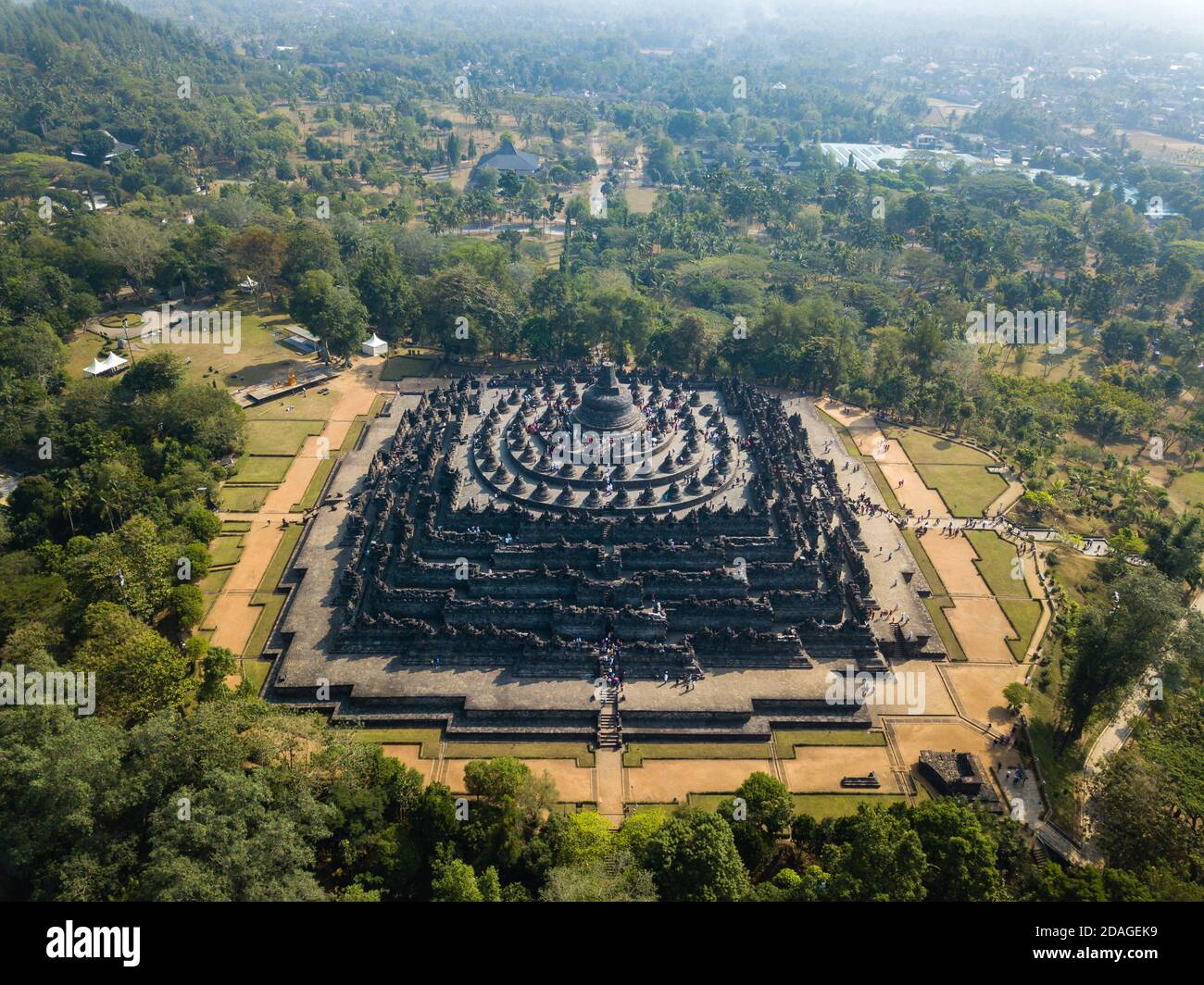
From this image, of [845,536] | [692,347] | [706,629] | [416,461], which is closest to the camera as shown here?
[706,629]

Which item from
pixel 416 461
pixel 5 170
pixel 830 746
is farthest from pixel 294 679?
pixel 5 170

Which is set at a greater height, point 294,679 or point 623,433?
point 623,433

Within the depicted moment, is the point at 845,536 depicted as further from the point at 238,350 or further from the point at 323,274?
the point at 238,350

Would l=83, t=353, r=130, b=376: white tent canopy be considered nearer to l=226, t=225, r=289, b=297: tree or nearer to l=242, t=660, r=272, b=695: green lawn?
l=226, t=225, r=289, b=297: tree

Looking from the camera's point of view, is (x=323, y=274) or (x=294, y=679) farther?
(x=323, y=274)

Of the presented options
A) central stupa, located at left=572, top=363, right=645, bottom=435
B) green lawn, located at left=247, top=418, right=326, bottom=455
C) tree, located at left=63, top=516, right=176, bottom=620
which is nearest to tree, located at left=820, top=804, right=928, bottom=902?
central stupa, located at left=572, top=363, right=645, bottom=435
